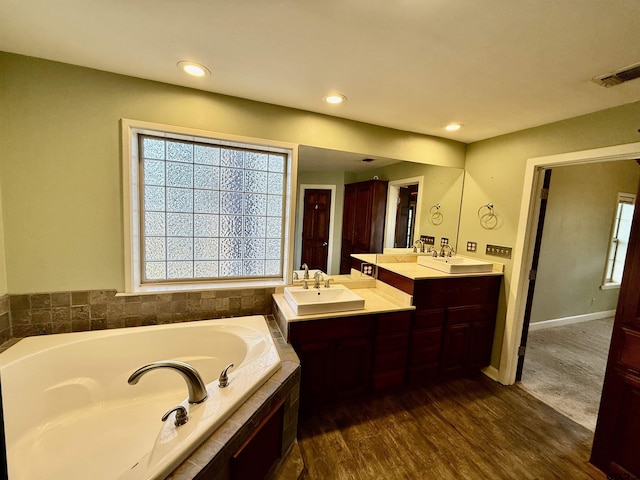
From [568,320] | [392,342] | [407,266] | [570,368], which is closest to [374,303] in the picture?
[392,342]

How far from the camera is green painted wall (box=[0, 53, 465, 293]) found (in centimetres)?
169

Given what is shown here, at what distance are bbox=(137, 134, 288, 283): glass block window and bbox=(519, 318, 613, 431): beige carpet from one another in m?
2.68

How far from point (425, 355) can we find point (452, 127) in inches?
81.8

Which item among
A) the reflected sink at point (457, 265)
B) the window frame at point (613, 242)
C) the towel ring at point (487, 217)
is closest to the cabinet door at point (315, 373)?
the reflected sink at point (457, 265)

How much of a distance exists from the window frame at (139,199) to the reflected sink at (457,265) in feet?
4.50

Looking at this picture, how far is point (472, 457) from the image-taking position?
1.79m

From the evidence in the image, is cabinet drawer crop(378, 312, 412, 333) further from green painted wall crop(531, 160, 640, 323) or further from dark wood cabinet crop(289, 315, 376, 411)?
green painted wall crop(531, 160, 640, 323)

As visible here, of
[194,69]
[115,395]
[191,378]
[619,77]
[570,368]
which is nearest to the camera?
[191,378]

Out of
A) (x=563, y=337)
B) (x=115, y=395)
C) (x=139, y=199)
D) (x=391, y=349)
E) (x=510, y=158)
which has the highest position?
(x=510, y=158)

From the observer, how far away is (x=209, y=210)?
230 cm

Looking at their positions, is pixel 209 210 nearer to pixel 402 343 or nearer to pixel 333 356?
pixel 333 356

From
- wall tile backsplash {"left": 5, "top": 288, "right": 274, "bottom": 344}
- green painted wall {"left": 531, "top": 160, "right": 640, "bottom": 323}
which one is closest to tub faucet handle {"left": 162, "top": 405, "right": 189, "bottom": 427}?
wall tile backsplash {"left": 5, "top": 288, "right": 274, "bottom": 344}

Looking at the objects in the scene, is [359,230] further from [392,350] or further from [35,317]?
[35,317]

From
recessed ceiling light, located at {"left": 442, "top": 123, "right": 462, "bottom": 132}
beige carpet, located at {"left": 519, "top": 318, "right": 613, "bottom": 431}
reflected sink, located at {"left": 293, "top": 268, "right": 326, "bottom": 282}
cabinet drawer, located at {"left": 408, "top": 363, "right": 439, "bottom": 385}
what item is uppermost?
recessed ceiling light, located at {"left": 442, "top": 123, "right": 462, "bottom": 132}
